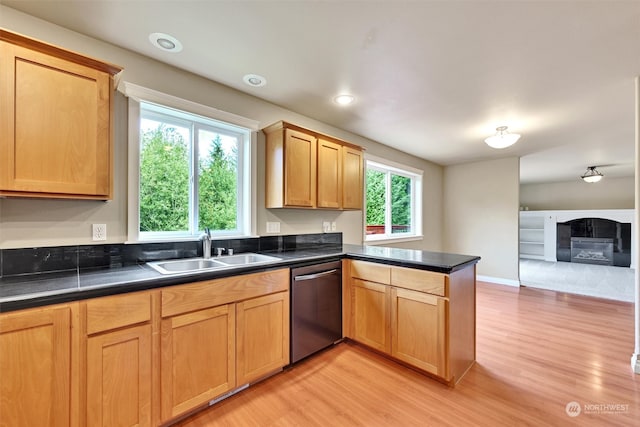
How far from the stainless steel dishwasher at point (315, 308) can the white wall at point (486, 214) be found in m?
4.13

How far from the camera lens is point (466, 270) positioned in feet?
7.31

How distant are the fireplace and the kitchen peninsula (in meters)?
8.31

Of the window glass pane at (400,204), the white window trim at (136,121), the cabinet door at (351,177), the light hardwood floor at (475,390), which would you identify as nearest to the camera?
the light hardwood floor at (475,390)

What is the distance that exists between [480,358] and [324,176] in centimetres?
229

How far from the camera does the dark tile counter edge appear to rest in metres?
1.20

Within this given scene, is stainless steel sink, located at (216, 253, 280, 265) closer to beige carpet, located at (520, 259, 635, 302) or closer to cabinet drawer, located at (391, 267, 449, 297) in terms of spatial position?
cabinet drawer, located at (391, 267, 449, 297)

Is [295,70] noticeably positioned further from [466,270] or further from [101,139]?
[466,270]

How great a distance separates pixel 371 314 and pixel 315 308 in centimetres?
53

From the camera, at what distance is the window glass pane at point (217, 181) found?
246 cm

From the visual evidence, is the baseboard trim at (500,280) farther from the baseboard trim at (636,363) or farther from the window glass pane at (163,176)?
the window glass pane at (163,176)

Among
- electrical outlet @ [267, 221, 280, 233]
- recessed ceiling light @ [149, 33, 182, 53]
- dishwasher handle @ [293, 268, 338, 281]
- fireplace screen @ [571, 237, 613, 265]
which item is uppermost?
recessed ceiling light @ [149, 33, 182, 53]

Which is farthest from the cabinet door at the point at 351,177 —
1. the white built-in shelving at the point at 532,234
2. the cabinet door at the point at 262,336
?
the white built-in shelving at the point at 532,234

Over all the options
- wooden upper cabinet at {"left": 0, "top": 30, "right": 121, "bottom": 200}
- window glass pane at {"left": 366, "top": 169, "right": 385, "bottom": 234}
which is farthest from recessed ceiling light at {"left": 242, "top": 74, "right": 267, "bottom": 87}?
window glass pane at {"left": 366, "top": 169, "right": 385, "bottom": 234}

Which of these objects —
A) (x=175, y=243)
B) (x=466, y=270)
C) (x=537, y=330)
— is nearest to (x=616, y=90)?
(x=466, y=270)
